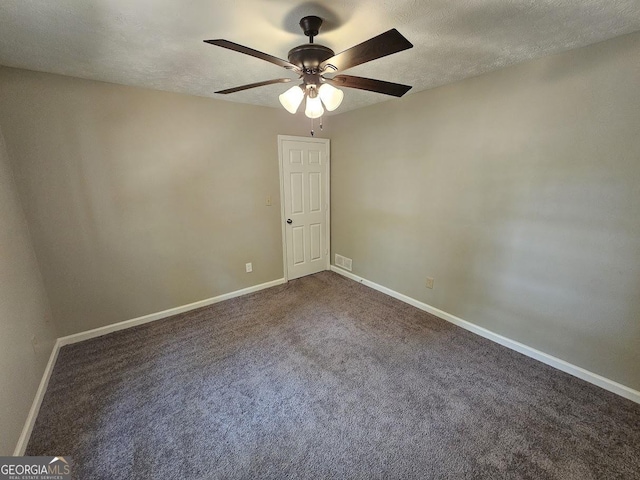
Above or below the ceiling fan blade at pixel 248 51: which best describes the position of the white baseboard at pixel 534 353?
below

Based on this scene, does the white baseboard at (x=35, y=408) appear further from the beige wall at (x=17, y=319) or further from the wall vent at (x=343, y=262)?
the wall vent at (x=343, y=262)

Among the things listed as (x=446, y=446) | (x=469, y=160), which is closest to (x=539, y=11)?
(x=469, y=160)

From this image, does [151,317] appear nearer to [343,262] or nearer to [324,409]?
[324,409]

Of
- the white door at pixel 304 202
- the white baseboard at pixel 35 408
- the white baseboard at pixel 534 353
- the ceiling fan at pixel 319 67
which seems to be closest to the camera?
the ceiling fan at pixel 319 67

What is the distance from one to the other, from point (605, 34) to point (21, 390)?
414 centimetres

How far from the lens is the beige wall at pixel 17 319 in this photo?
1479mm

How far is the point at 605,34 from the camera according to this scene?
161 centimetres

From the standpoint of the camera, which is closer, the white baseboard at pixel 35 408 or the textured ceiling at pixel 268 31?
the textured ceiling at pixel 268 31

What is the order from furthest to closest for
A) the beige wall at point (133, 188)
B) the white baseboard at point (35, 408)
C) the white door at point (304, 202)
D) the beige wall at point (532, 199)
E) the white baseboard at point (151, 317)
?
the white door at point (304, 202) → the white baseboard at point (151, 317) → the beige wall at point (133, 188) → the beige wall at point (532, 199) → the white baseboard at point (35, 408)

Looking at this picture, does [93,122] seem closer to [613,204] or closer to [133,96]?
[133,96]

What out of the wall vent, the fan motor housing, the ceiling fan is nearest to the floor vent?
the wall vent

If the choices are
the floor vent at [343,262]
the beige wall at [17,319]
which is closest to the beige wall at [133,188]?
the beige wall at [17,319]

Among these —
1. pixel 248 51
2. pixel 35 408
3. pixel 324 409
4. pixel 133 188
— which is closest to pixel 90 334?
pixel 35 408

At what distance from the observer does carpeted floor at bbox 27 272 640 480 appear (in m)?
1.45
